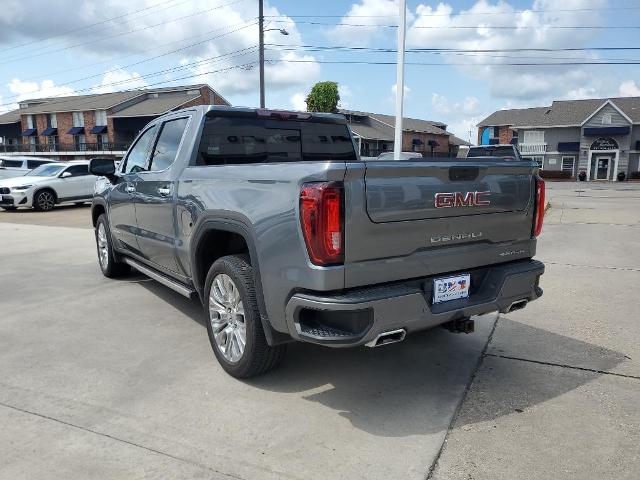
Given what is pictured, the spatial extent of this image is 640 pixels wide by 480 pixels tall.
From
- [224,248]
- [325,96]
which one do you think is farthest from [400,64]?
[325,96]

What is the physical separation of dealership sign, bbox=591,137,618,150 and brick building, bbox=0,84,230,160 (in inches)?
1432

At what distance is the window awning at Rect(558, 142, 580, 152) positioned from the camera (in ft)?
163

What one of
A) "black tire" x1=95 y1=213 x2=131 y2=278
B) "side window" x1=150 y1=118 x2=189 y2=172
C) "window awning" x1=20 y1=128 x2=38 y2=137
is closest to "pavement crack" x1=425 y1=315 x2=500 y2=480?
"side window" x1=150 y1=118 x2=189 y2=172

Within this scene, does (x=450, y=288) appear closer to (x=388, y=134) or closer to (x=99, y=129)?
(x=99, y=129)

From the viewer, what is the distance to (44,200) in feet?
53.2

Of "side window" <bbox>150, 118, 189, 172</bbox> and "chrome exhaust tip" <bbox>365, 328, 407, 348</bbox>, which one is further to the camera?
"side window" <bbox>150, 118, 189, 172</bbox>

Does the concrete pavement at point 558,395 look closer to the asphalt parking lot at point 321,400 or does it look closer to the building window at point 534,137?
the asphalt parking lot at point 321,400

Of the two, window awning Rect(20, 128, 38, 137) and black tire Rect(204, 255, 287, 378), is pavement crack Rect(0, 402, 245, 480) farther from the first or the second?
window awning Rect(20, 128, 38, 137)

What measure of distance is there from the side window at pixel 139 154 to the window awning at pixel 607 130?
166 feet

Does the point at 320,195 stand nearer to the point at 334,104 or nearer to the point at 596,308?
the point at 596,308

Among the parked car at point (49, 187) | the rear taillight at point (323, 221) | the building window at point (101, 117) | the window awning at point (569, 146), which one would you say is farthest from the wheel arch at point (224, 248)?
the building window at point (101, 117)

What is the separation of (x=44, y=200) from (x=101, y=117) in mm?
41059

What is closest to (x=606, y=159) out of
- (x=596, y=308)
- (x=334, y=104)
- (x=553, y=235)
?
(x=334, y=104)

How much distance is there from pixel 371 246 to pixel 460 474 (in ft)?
4.05
